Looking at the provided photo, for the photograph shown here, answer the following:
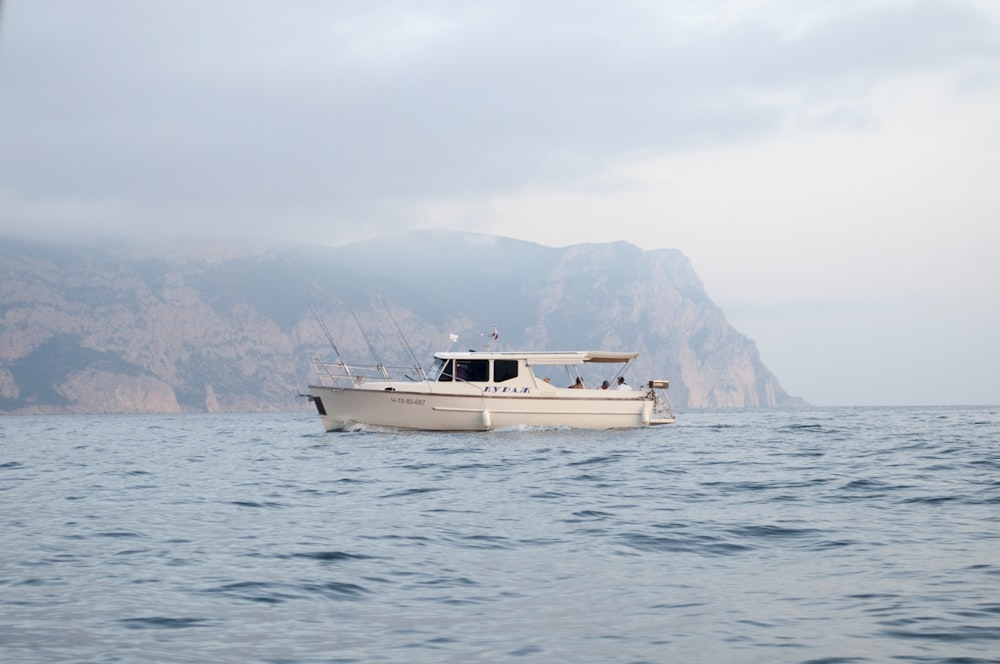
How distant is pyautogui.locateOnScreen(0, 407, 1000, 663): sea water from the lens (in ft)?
26.2

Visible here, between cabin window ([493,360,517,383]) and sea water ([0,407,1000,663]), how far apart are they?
1340 cm

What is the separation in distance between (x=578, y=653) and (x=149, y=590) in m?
4.80

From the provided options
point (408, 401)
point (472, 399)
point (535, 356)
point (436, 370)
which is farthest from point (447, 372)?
point (535, 356)

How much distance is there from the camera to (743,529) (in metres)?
14.2

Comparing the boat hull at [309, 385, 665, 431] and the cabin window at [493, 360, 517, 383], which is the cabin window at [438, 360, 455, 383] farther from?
the cabin window at [493, 360, 517, 383]

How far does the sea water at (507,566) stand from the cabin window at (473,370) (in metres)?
13.5

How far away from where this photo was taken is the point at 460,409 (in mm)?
36938

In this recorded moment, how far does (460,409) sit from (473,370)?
169cm

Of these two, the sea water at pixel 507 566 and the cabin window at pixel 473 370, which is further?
the cabin window at pixel 473 370

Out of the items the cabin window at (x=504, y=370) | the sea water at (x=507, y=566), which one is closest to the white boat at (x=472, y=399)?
the cabin window at (x=504, y=370)

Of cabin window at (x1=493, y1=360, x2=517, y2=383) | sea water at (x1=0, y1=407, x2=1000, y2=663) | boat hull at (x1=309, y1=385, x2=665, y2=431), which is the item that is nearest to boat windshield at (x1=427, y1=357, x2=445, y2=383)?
boat hull at (x1=309, y1=385, x2=665, y2=431)

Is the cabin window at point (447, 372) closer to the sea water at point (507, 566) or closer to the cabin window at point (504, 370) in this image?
the cabin window at point (504, 370)

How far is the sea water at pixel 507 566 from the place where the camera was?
26.2 ft

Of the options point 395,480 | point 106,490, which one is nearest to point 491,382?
point 395,480
